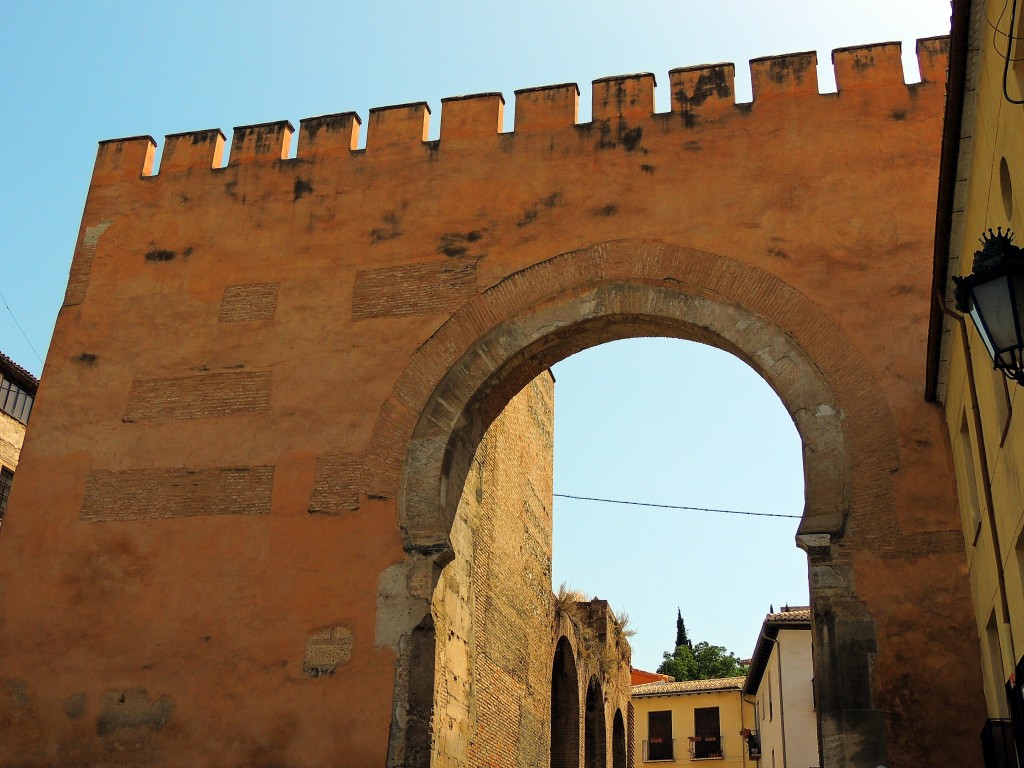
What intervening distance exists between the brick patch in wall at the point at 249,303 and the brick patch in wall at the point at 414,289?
74 centimetres

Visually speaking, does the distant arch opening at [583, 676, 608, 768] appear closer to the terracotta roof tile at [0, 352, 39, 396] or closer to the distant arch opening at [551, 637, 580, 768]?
the distant arch opening at [551, 637, 580, 768]

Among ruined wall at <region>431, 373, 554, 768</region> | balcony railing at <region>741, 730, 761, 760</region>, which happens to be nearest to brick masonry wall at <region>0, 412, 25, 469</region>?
ruined wall at <region>431, 373, 554, 768</region>

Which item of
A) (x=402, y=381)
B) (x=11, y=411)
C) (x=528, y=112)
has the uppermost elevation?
(x=11, y=411)

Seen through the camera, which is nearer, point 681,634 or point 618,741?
point 618,741

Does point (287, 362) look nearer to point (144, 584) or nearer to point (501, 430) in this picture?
point (144, 584)

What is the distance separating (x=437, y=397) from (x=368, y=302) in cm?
107

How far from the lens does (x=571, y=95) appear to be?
29.9ft

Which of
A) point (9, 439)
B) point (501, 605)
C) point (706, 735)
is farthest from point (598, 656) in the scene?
point (706, 735)

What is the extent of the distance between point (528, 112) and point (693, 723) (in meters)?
22.1

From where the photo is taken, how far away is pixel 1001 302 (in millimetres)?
3441

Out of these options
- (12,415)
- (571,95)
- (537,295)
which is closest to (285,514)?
(537,295)

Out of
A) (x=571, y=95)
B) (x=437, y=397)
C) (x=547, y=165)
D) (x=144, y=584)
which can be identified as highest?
(x=571, y=95)

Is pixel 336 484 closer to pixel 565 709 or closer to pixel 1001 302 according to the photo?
pixel 1001 302

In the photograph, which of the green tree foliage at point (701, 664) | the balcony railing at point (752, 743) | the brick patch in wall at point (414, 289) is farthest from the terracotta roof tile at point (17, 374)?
the green tree foliage at point (701, 664)
